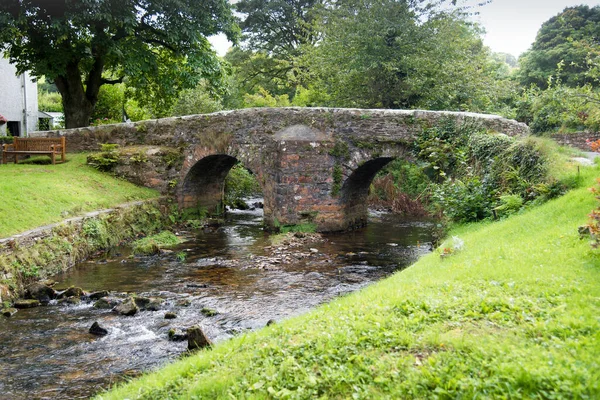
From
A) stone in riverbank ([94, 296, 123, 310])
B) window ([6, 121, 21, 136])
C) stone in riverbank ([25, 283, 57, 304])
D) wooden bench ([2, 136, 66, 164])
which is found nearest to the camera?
stone in riverbank ([94, 296, 123, 310])

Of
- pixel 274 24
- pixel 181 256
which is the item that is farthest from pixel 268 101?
pixel 181 256

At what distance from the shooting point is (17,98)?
28.7 meters

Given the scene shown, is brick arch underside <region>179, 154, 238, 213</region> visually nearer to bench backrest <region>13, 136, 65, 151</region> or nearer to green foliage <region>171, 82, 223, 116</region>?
bench backrest <region>13, 136, 65, 151</region>

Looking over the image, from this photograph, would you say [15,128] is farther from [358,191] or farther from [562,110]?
[562,110]

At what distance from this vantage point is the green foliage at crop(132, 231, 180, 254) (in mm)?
13173

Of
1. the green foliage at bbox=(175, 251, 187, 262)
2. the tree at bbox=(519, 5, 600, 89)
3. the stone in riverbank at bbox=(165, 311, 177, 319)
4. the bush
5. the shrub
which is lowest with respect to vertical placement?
the green foliage at bbox=(175, 251, 187, 262)

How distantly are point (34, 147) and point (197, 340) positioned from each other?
14.0 meters

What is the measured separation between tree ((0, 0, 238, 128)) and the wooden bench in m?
2.46

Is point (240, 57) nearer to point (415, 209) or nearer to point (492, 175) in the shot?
point (415, 209)

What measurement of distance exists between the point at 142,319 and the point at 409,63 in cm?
1410

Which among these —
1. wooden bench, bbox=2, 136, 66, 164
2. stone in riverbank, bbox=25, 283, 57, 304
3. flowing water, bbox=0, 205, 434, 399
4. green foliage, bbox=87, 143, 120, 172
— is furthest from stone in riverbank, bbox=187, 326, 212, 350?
wooden bench, bbox=2, 136, 66, 164

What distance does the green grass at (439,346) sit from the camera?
3600 millimetres

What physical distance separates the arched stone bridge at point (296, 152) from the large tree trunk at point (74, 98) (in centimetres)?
447

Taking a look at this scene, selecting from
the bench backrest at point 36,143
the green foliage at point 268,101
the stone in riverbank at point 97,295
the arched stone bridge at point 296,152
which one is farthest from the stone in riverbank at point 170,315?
the green foliage at point 268,101
